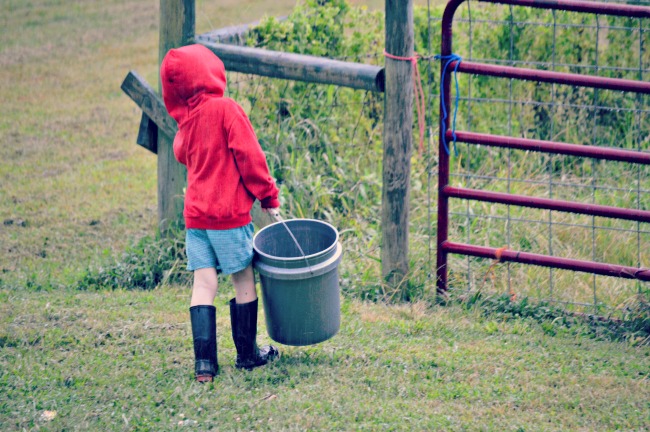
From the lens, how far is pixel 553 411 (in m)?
3.65

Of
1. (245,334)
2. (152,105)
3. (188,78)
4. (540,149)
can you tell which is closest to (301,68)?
(152,105)

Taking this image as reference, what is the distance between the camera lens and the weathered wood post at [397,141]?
15.1 ft

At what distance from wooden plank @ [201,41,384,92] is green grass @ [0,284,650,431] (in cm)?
128

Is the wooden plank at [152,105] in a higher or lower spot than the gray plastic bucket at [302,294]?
higher

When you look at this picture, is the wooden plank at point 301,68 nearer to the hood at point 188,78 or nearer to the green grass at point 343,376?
the hood at point 188,78

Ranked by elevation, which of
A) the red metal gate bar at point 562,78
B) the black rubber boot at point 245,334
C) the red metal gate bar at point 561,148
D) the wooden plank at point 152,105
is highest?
the red metal gate bar at point 562,78

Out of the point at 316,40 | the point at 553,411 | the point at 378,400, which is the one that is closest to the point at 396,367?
the point at 378,400

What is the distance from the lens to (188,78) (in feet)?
12.5

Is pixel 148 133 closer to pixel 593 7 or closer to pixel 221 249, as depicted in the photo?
pixel 221 249

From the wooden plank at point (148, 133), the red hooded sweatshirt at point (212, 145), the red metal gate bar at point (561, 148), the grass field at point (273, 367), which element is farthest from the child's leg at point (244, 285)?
the wooden plank at point (148, 133)

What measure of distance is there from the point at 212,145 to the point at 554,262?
1.94 meters

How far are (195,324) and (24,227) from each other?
10.4 ft

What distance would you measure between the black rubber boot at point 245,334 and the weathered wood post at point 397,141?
1137 mm

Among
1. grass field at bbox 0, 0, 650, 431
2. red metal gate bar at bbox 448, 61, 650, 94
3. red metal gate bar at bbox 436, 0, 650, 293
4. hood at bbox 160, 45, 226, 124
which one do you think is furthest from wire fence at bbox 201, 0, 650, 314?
hood at bbox 160, 45, 226, 124
